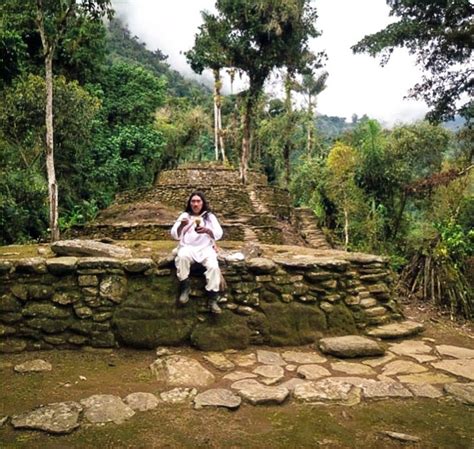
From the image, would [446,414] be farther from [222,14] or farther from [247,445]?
[222,14]

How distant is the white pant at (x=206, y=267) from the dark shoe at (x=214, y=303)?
7 cm

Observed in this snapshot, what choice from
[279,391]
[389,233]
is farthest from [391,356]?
[389,233]

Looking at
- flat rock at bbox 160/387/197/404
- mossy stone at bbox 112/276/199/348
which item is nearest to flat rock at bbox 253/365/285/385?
flat rock at bbox 160/387/197/404

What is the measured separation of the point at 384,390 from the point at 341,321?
1.23m

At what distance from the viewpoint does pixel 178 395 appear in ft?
9.67

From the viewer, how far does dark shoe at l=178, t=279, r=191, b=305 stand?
154 inches

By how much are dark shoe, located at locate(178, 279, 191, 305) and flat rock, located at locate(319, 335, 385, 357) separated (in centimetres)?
140

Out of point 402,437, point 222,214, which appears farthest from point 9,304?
point 222,214

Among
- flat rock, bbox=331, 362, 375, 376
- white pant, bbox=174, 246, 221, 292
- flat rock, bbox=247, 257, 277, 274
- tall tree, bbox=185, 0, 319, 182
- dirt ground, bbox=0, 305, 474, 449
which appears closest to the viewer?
dirt ground, bbox=0, 305, 474, 449

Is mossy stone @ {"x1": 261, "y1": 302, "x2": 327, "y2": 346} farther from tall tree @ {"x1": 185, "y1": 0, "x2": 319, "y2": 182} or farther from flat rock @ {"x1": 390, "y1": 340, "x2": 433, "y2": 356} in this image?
tall tree @ {"x1": 185, "y1": 0, "x2": 319, "y2": 182}

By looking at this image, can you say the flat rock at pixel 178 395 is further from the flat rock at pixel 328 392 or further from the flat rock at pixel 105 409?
the flat rock at pixel 328 392

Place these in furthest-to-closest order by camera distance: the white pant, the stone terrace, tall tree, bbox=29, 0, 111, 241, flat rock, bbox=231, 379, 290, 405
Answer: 1. the stone terrace
2. tall tree, bbox=29, 0, 111, 241
3. the white pant
4. flat rock, bbox=231, 379, 290, 405

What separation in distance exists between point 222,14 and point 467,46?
9993 millimetres

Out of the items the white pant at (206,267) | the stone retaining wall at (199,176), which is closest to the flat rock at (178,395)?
the white pant at (206,267)
